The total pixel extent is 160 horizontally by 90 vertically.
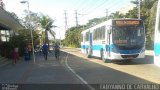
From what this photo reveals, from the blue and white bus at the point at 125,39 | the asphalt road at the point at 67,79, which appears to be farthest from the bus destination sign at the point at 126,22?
the asphalt road at the point at 67,79

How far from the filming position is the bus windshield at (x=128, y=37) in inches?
1166

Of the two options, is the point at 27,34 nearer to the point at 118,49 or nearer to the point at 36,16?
the point at 118,49

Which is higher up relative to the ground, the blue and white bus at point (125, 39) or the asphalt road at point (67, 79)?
the blue and white bus at point (125, 39)

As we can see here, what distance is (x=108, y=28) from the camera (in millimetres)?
30406

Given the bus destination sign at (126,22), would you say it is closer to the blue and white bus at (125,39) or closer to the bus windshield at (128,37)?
the blue and white bus at (125,39)

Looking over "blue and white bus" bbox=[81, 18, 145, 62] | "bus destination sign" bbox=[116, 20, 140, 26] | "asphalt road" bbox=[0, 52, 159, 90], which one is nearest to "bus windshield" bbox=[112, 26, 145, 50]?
"blue and white bus" bbox=[81, 18, 145, 62]

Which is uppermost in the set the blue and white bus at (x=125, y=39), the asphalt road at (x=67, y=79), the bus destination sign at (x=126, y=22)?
the bus destination sign at (x=126, y=22)

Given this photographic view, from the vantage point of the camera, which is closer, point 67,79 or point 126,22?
point 67,79

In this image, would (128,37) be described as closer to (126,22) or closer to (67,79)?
Answer: (126,22)

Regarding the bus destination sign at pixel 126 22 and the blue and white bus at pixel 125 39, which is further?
the bus destination sign at pixel 126 22

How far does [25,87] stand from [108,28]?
14.8 metres

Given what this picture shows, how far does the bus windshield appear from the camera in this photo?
97.1 ft

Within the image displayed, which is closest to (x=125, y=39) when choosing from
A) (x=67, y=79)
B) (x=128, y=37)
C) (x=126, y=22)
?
(x=128, y=37)

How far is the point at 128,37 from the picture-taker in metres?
29.6
